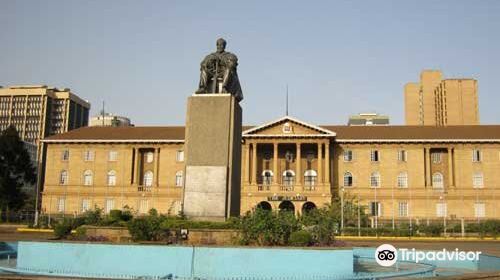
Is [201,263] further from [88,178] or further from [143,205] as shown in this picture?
[88,178]

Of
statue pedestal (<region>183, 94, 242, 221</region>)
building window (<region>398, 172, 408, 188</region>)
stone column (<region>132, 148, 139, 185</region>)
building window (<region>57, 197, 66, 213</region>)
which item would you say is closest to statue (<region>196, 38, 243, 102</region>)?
statue pedestal (<region>183, 94, 242, 221</region>)

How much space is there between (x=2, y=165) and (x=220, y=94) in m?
58.7

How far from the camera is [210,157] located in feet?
51.7

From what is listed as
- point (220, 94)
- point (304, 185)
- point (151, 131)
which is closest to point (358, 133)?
→ point (304, 185)

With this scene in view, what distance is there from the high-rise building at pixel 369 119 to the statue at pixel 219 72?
322 ft

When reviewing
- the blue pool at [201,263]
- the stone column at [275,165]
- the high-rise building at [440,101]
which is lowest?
the blue pool at [201,263]

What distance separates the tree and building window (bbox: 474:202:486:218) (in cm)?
5372

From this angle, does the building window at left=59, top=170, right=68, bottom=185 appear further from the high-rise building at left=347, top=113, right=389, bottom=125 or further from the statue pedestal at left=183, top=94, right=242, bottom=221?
the high-rise building at left=347, top=113, right=389, bottom=125

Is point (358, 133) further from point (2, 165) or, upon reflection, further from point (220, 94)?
point (220, 94)

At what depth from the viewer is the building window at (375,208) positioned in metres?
63.3

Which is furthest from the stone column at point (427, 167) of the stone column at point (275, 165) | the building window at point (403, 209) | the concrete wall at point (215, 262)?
the concrete wall at point (215, 262)

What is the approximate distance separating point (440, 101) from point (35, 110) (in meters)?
107

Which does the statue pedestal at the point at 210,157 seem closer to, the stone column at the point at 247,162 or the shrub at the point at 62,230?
the shrub at the point at 62,230

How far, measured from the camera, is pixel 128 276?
11734 millimetres
